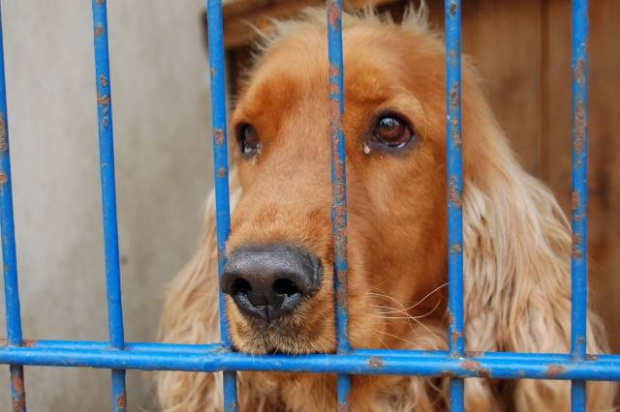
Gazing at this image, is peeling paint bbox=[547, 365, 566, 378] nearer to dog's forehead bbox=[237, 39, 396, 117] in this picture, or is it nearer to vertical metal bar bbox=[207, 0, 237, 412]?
vertical metal bar bbox=[207, 0, 237, 412]

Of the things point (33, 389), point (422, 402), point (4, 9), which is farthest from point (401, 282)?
point (4, 9)

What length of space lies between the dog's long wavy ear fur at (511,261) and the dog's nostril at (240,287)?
0.88m

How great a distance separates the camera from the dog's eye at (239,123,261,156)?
204 cm

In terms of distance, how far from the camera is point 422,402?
6.49 ft

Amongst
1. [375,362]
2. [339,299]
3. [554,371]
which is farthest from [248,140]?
[554,371]

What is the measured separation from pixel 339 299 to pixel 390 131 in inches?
27.9

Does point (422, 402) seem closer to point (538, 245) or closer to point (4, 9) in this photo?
point (538, 245)

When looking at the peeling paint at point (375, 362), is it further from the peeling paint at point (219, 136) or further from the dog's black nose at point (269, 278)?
the peeling paint at point (219, 136)

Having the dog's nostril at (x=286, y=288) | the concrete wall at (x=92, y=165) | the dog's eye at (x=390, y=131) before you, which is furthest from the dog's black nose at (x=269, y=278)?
the concrete wall at (x=92, y=165)

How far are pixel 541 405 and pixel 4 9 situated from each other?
2.12 meters

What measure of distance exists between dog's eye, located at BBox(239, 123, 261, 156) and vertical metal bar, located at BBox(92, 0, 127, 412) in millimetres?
771

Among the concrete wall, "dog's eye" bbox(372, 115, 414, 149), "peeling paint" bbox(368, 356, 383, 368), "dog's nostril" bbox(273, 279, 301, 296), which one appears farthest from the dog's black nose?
the concrete wall

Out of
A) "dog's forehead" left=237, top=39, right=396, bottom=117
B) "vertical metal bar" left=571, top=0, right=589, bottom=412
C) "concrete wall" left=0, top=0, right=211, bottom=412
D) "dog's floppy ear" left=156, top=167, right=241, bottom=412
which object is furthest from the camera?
"concrete wall" left=0, top=0, right=211, bottom=412

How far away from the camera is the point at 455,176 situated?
3.89ft
